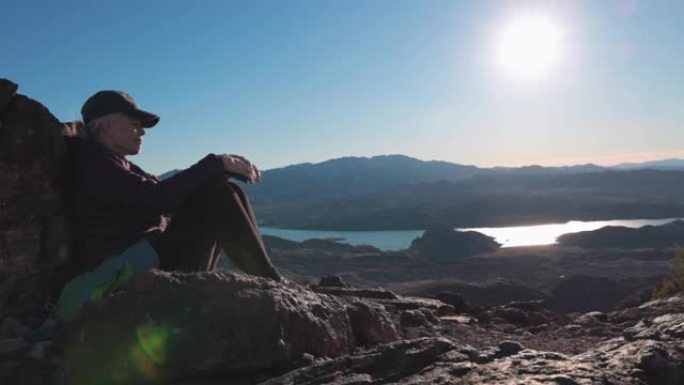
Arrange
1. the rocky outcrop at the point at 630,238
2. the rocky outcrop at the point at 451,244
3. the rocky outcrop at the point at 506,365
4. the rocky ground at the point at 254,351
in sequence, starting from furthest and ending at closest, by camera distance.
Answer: the rocky outcrop at the point at 451,244 → the rocky outcrop at the point at 630,238 → the rocky ground at the point at 254,351 → the rocky outcrop at the point at 506,365

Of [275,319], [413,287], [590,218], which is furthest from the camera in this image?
[590,218]

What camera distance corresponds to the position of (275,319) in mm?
3326

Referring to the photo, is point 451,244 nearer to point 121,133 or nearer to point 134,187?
point 121,133

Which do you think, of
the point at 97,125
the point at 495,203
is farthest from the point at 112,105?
the point at 495,203

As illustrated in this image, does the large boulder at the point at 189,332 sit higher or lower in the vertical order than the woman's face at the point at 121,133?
lower

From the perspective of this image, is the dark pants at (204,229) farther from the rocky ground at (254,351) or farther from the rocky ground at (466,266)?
the rocky ground at (466,266)

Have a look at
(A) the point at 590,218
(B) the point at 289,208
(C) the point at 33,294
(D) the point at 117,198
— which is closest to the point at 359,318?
(D) the point at 117,198

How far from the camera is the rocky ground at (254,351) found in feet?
9.48

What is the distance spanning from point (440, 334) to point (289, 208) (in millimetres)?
155401

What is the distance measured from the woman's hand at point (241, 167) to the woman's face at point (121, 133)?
0.64 metres

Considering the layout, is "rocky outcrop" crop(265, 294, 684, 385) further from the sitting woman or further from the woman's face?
the woman's face

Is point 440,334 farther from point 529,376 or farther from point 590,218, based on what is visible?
point 590,218

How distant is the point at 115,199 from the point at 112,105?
2.27 feet

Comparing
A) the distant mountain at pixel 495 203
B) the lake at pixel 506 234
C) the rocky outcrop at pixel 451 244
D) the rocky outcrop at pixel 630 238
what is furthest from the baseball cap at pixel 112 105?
the distant mountain at pixel 495 203
